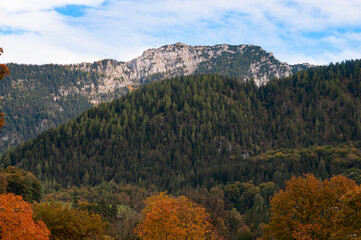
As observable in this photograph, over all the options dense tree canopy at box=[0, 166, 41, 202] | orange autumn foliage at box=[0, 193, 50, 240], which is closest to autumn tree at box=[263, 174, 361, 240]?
orange autumn foliage at box=[0, 193, 50, 240]

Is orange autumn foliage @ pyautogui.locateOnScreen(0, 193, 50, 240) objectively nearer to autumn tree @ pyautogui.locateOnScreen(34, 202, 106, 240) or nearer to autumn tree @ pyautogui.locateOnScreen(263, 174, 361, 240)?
autumn tree @ pyautogui.locateOnScreen(34, 202, 106, 240)

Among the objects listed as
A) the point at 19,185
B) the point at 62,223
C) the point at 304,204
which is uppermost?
the point at 304,204

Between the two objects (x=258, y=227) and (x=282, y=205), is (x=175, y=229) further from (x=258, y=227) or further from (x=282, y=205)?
(x=258, y=227)

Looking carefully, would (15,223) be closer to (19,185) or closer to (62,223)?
(62,223)

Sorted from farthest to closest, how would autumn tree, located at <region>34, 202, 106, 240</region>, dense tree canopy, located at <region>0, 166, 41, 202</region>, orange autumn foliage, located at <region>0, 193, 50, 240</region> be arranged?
dense tree canopy, located at <region>0, 166, 41, 202</region>
autumn tree, located at <region>34, 202, 106, 240</region>
orange autumn foliage, located at <region>0, 193, 50, 240</region>

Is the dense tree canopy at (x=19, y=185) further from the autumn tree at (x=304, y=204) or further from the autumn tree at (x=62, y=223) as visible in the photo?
the autumn tree at (x=304, y=204)

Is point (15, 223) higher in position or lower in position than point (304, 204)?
higher

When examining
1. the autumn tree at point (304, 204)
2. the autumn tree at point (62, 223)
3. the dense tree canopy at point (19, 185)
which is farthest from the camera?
the dense tree canopy at point (19, 185)

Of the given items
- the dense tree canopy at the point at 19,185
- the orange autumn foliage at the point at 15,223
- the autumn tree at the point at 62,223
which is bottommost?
the dense tree canopy at the point at 19,185

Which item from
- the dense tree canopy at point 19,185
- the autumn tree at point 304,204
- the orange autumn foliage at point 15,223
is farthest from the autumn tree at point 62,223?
the dense tree canopy at point 19,185

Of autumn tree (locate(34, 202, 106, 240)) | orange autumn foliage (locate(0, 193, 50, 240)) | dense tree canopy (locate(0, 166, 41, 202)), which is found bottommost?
dense tree canopy (locate(0, 166, 41, 202))

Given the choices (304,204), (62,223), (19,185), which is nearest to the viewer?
(62,223)

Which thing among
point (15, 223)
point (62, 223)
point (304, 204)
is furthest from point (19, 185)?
point (15, 223)

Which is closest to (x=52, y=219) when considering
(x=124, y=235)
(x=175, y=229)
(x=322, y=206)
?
(x=175, y=229)
